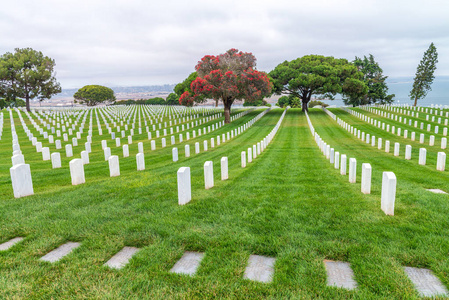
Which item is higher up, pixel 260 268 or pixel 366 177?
pixel 366 177

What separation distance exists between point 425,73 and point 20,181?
85147 mm

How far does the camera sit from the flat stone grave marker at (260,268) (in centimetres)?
314

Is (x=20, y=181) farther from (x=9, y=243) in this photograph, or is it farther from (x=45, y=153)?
(x=45, y=153)

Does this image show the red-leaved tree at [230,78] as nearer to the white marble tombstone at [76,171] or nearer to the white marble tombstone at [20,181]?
the white marble tombstone at [76,171]

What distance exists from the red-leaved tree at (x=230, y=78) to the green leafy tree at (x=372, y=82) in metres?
49.2

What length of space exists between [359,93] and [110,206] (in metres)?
55.9

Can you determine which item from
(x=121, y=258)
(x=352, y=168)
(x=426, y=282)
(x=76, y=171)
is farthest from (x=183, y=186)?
(x=352, y=168)

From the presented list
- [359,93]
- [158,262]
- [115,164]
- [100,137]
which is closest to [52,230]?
[158,262]

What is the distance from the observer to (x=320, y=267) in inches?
128

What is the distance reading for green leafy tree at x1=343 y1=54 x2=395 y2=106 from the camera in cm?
7631

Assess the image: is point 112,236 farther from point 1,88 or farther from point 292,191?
point 1,88

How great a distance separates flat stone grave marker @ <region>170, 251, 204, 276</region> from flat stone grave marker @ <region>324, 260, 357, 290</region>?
60.9 inches

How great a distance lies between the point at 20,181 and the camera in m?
6.20

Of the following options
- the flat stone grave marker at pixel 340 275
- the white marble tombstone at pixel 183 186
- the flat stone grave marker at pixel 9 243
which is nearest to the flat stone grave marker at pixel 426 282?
the flat stone grave marker at pixel 340 275
